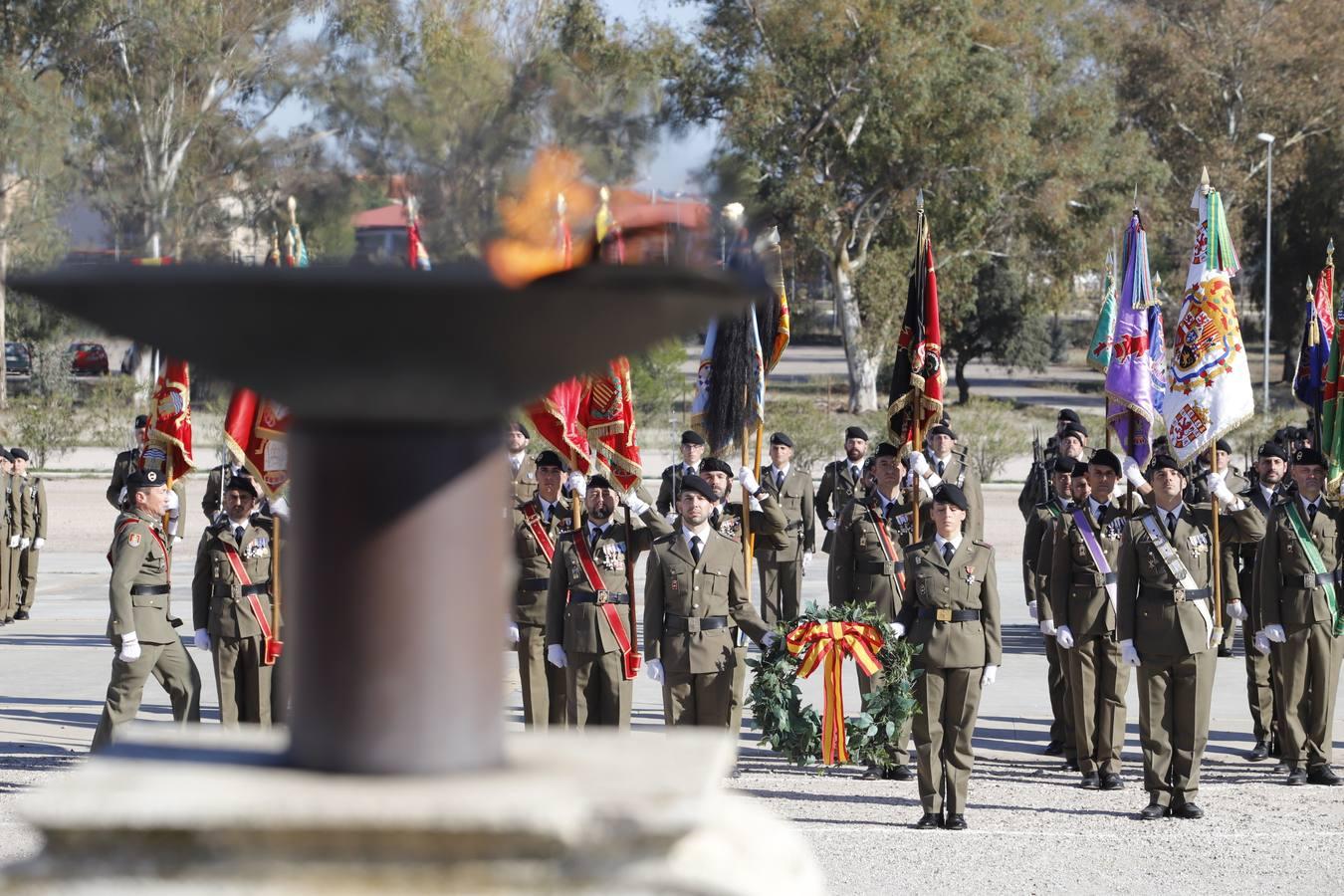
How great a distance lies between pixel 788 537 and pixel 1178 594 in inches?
205

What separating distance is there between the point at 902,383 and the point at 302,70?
8.43m

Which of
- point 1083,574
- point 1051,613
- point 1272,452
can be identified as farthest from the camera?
point 1272,452

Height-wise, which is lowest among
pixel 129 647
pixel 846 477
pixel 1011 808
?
pixel 1011 808

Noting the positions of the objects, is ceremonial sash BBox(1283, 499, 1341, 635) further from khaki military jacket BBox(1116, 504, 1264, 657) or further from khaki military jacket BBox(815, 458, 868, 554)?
khaki military jacket BBox(815, 458, 868, 554)

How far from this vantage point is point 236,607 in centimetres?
945

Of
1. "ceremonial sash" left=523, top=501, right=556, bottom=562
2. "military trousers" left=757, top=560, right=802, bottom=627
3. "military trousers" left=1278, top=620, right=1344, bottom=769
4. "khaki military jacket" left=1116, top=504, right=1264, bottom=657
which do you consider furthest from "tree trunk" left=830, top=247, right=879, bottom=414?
"khaki military jacket" left=1116, top=504, right=1264, bottom=657

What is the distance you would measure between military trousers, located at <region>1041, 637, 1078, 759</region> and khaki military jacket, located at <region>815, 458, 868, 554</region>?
146 inches

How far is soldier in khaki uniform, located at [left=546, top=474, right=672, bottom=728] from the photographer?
9531mm

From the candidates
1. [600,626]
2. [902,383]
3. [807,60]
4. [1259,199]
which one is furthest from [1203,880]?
[1259,199]

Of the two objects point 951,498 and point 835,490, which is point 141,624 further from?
point 835,490

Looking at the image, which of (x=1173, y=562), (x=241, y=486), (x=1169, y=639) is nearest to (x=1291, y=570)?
(x=1173, y=562)

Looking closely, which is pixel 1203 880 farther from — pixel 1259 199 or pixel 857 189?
pixel 1259 199

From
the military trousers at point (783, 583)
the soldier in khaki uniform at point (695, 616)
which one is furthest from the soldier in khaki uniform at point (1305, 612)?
the military trousers at point (783, 583)

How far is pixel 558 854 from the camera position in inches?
121
